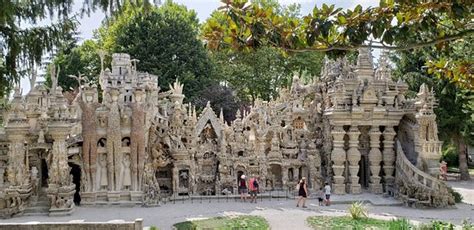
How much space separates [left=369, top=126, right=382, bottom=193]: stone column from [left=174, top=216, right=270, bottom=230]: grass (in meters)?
6.47

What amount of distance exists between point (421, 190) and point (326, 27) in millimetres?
13847

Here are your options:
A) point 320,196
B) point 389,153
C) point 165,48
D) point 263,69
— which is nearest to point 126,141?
point 320,196

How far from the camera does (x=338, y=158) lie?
1984 cm

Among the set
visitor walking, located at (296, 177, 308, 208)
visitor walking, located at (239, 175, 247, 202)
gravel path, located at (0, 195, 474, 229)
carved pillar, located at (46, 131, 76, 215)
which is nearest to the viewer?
gravel path, located at (0, 195, 474, 229)

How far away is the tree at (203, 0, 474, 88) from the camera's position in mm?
5145

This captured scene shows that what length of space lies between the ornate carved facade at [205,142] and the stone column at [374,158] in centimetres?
4

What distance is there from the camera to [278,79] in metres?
41.3

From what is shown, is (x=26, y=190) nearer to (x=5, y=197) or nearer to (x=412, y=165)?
(x=5, y=197)

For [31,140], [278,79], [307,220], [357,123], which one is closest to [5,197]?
[31,140]

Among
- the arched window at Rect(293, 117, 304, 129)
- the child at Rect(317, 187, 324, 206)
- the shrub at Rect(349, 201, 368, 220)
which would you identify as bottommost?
the shrub at Rect(349, 201, 368, 220)

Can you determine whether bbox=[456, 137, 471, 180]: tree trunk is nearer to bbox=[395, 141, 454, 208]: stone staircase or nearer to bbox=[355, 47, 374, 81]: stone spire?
bbox=[355, 47, 374, 81]: stone spire

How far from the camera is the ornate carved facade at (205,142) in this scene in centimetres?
1678

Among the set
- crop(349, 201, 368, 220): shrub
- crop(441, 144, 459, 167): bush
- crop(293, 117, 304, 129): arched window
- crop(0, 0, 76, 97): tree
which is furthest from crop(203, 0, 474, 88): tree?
crop(441, 144, 459, 167): bush

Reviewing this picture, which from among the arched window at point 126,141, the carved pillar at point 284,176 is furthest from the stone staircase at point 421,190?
the arched window at point 126,141
